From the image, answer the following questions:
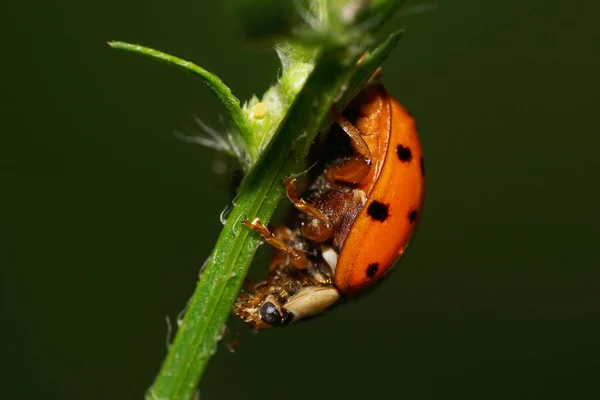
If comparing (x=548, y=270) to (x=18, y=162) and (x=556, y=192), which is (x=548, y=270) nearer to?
(x=556, y=192)

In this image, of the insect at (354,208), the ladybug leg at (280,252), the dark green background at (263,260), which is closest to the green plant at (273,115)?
the insect at (354,208)

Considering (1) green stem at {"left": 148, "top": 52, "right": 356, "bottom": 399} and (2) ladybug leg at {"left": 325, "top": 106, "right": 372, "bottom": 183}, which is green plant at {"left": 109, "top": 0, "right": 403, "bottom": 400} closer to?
(1) green stem at {"left": 148, "top": 52, "right": 356, "bottom": 399}

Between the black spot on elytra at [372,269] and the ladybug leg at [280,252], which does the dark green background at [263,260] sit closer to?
the ladybug leg at [280,252]

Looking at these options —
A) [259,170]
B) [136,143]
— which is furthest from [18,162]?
[259,170]

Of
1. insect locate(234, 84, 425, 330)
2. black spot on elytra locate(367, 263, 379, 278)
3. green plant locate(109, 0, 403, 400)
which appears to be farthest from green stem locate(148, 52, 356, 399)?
black spot on elytra locate(367, 263, 379, 278)

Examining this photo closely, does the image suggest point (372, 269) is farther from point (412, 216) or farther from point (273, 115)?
point (273, 115)

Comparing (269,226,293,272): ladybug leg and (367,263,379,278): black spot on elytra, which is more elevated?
(269,226,293,272): ladybug leg
